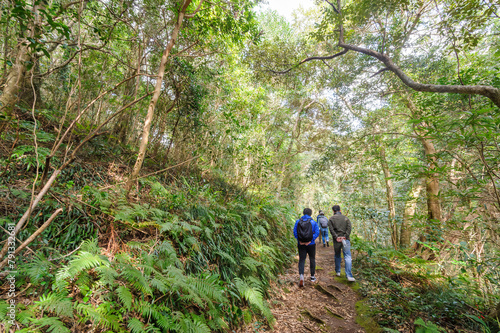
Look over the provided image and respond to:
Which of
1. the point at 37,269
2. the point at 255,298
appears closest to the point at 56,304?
the point at 37,269

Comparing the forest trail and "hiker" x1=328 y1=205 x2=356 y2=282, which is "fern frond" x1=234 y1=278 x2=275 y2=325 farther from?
"hiker" x1=328 y1=205 x2=356 y2=282

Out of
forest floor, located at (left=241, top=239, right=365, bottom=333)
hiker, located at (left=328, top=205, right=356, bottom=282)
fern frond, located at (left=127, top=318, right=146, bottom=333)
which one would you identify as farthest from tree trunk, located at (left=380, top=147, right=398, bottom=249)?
fern frond, located at (left=127, top=318, right=146, bottom=333)

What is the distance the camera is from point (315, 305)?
4707 mm

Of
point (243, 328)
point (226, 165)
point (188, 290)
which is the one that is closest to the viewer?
point (188, 290)

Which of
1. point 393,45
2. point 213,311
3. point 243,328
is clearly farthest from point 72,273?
point 393,45

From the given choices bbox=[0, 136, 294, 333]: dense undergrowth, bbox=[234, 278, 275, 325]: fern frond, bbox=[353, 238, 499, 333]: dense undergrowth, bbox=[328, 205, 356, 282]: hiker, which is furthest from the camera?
bbox=[328, 205, 356, 282]: hiker

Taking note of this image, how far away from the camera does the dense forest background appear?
2502 mm

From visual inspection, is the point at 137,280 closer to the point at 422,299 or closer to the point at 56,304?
the point at 56,304

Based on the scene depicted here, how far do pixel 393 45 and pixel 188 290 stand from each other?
858 centimetres

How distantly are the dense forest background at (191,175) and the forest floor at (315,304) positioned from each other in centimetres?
38

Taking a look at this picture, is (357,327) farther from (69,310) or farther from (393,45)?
(393,45)

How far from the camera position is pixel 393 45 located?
646 centimetres

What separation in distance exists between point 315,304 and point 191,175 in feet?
17.0

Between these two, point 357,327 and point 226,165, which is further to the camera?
point 226,165
